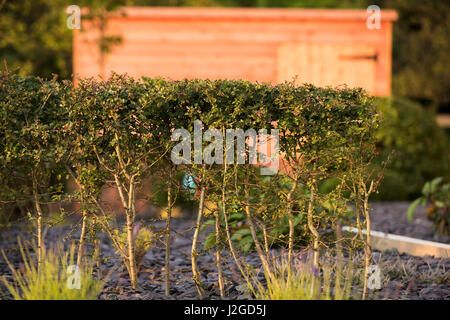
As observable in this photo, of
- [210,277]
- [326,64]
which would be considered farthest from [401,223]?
[326,64]

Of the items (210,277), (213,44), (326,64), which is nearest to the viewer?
(210,277)

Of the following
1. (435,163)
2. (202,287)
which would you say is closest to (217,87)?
(202,287)

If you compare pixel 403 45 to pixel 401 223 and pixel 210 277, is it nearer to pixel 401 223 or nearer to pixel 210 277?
pixel 401 223

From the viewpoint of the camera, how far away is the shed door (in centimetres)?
1296

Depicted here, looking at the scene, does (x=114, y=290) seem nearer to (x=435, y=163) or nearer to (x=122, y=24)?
(x=435, y=163)

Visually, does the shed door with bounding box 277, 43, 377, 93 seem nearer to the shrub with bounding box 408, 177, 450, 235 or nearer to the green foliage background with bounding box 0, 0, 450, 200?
the green foliage background with bounding box 0, 0, 450, 200

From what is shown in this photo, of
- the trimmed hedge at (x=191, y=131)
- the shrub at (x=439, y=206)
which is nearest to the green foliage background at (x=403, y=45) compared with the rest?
the shrub at (x=439, y=206)

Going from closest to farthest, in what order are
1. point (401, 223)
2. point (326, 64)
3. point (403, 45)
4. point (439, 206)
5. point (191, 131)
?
point (191, 131) < point (439, 206) < point (401, 223) < point (326, 64) < point (403, 45)

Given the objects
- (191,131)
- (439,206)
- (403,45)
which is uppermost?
(403,45)

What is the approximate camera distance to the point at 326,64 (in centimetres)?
1298

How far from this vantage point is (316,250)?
14.2ft

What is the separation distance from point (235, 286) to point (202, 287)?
304 millimetres

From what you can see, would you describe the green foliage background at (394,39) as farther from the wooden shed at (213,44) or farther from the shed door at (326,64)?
the shed door at (326,64)

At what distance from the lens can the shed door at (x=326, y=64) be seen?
42.5 feet
